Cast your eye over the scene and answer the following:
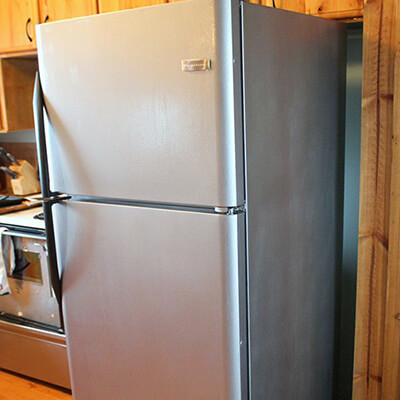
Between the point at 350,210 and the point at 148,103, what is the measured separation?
3.32 feet

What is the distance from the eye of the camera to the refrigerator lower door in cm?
145

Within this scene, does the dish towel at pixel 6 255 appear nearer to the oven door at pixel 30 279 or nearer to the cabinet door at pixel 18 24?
the oven door at pixel 30 279

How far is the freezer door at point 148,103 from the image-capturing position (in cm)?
135

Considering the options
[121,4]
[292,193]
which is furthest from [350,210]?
[121,4]

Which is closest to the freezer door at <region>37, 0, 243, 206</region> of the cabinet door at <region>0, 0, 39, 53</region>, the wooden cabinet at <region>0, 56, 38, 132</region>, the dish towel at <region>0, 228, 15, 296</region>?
the dish towel at <region>0, 228, 15, 296</region>

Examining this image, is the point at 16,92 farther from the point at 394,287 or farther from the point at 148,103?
the point at 394,287

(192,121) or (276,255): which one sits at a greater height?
(192,121)

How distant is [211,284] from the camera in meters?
1.46

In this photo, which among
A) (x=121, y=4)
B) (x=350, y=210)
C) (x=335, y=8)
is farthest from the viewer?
(x=121, y=4)

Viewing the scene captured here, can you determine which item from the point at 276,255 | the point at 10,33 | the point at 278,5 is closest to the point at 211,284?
the point at 276,255

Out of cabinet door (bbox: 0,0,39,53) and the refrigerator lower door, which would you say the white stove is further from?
cabinet door (bbox: 0,0,39,53)

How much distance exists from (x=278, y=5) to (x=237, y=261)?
1006mm

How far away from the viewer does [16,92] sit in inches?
114

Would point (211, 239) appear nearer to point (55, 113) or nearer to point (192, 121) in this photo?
point (192, 121)
